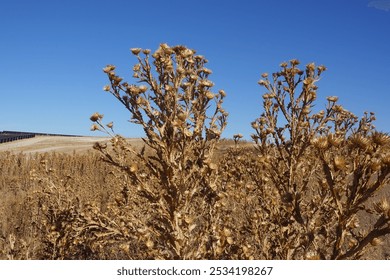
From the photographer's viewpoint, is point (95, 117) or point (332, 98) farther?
point (332, 98)

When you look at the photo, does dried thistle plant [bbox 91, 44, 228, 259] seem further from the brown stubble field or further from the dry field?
the dry field

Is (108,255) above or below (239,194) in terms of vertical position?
below

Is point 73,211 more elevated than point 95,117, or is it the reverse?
point 95,117

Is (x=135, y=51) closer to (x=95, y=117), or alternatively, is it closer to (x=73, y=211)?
(x=95, y=117)

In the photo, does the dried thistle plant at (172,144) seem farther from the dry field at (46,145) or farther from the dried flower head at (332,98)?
the dry field at (46,145)

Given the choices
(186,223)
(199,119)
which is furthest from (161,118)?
(186,223)

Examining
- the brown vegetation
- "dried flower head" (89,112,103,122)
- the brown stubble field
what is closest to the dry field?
the brown stubble field

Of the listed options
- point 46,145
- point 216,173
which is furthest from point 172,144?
point 46,145

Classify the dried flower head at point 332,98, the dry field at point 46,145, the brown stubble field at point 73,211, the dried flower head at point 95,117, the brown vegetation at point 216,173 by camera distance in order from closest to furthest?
the brown vegetation at point 216,173
the dried flower head at point 95,117
the dried flower head at point 332,98
the brown stubble field at point 73,211
the dry field at point 46,145

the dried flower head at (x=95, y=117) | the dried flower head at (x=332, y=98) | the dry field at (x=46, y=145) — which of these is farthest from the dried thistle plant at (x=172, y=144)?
the dry field at (x=46, y=145)

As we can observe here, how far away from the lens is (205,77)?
3.54 meters

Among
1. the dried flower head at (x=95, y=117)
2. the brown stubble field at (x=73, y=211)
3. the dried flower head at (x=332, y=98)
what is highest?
the dried flower head at (x=332, y=98)
